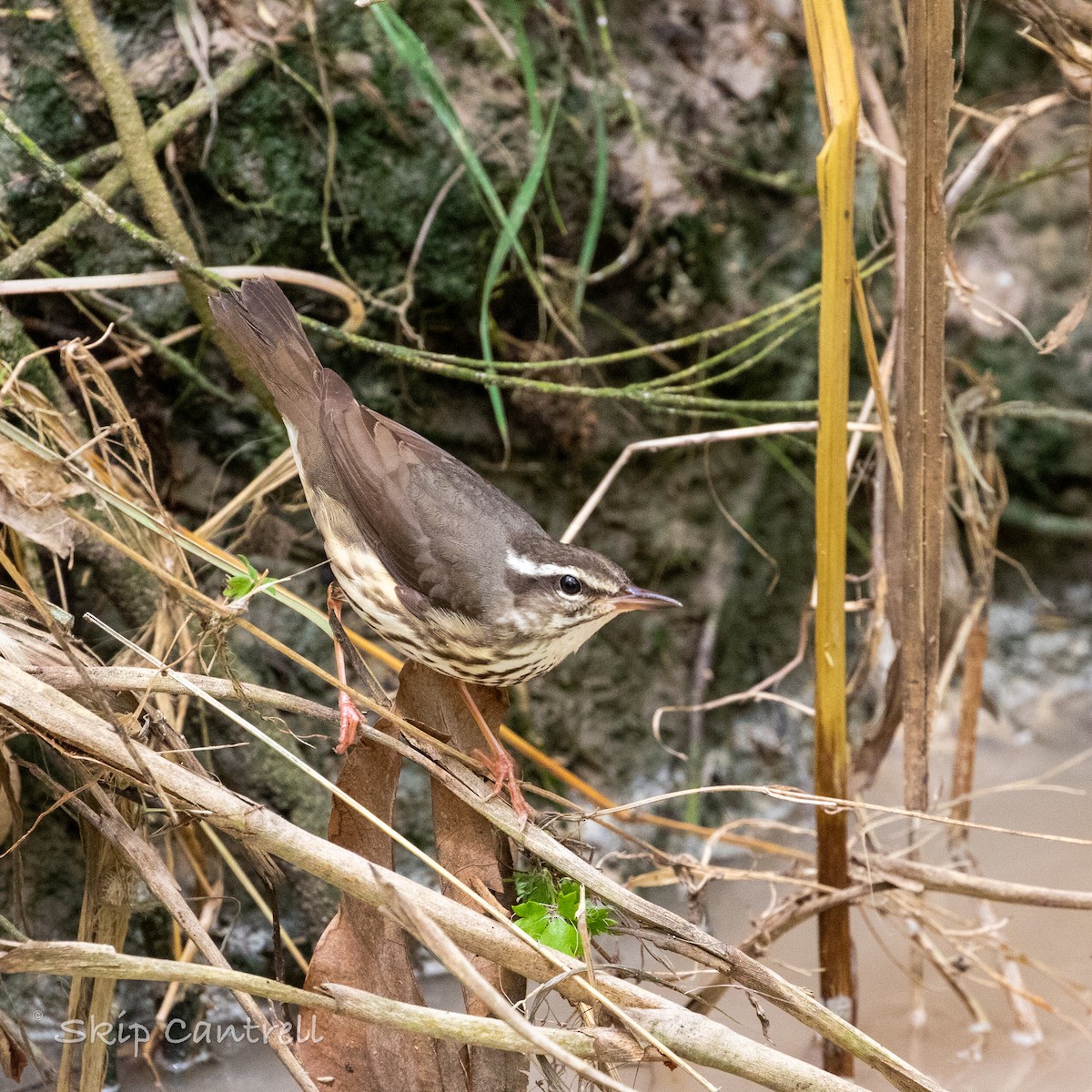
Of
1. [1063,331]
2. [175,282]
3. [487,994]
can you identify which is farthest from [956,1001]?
[175,282]

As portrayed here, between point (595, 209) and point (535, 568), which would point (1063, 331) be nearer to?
point (535, 568)

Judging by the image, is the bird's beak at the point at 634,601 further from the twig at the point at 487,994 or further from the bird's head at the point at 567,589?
the twig at the point at 487,994

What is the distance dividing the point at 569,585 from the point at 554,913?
71 cm

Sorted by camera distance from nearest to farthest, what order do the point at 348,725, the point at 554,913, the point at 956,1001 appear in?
the point at 554,913 < the point at 348,725 < the point at 956,1001

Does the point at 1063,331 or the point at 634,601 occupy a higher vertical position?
the point at 1063,331

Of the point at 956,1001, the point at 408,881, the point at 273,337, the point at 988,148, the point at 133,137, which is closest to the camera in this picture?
the point at 408,881

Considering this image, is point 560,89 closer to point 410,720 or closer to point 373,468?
point 373,468

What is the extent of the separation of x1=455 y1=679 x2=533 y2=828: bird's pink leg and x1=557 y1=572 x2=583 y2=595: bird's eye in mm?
299

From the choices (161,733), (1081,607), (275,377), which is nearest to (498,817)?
(161,733)

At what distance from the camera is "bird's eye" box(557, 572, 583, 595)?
2443 mm

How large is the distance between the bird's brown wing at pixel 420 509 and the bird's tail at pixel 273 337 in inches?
3.2

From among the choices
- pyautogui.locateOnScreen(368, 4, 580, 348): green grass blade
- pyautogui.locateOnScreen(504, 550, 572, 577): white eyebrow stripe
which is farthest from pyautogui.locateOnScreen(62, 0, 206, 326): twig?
pyautogui.locateOnScreen(504, 550, 572, 577): white eyebrow stripe

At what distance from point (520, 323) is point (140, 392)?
4.10 feet

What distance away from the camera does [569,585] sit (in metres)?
2.45
